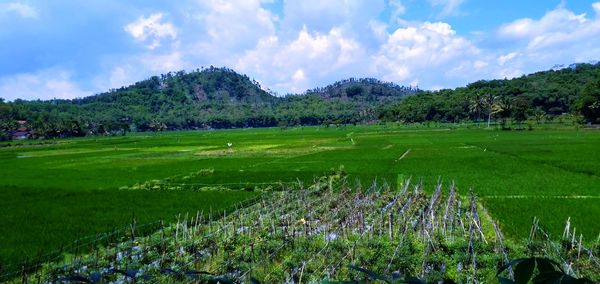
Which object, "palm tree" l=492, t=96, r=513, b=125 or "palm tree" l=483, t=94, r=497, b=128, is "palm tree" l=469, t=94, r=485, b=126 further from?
"palm tree" l=492, t=96, r=513, b=125

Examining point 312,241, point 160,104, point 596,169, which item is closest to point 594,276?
point 312,241

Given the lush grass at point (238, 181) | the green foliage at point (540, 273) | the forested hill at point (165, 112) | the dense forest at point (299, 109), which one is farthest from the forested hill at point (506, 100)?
the green foliage at point (540, 273)

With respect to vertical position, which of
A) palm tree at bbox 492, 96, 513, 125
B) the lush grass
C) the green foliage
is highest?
the green foliage

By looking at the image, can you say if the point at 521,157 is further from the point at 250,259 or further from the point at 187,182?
the point at 250,259

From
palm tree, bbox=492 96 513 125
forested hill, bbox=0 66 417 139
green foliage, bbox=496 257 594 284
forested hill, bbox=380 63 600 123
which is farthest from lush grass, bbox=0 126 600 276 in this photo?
forested hill, bbox=0 66 417 139

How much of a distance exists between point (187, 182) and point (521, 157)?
24250mm

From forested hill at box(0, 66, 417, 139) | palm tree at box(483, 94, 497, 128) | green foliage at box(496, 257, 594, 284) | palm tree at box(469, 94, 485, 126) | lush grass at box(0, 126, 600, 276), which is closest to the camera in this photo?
green foliage at box(496, 257, 594, 284)

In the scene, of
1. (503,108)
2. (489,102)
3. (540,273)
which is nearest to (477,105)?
(489,102)

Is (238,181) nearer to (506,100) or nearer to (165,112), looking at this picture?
(506,100)

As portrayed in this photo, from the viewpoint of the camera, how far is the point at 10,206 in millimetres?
20109

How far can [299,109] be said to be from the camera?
165 meters

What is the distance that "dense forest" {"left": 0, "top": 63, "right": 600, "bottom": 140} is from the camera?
307 feet

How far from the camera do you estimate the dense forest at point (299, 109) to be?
307 ft

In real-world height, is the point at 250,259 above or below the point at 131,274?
below
